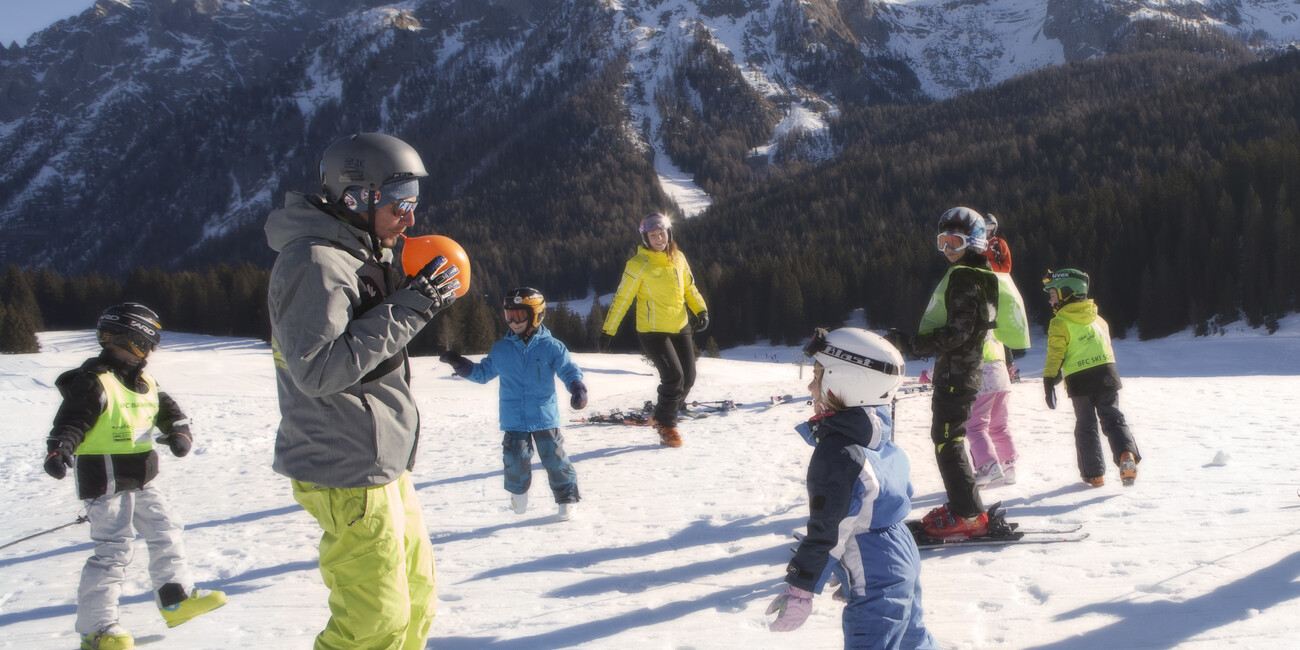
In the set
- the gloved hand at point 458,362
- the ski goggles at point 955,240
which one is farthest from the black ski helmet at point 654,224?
the ski goggles at point 955,240

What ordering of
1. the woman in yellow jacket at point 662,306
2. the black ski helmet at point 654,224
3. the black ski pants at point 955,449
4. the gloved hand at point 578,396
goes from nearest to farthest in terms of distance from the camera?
the black ski pants at point 955,449 < the gloved hand at point 578,396 < the black ski helmet at point 654,224 < the woman in yellow jacket at point 662,306

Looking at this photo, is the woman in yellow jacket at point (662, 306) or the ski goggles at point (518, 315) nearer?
the ski goggles at point (518, 315)

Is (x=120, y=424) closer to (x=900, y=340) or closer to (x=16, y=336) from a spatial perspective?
(x=900, y=340)

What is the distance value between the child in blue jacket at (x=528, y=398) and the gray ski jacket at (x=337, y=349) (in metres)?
2.88

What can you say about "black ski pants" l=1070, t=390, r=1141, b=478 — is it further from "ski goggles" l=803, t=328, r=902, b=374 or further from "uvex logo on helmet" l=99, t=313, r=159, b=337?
"uvex logo on helmet" l=99, t=313, r=159, b=337

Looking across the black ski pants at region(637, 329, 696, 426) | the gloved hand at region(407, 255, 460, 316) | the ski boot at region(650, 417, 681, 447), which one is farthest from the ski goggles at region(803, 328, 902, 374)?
the ski boot at region(650, 417, 681, 447)

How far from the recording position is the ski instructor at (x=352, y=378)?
7.63 feet

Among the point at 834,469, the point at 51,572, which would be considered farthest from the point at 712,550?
the point at 51,572

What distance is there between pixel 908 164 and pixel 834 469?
117 m

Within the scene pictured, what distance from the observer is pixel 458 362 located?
5.16 metres

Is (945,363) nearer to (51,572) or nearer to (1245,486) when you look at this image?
(1245,486)

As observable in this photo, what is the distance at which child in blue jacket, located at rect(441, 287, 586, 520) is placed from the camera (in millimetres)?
5594

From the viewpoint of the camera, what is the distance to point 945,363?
14.8ft

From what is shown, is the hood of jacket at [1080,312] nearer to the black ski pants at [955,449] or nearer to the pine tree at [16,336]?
the black ski pants at [955,449]
